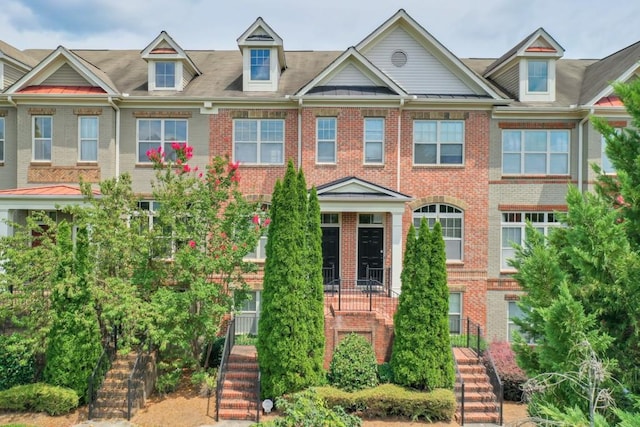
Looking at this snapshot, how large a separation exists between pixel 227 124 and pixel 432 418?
39.9 feet

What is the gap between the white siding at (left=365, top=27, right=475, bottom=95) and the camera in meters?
16.5

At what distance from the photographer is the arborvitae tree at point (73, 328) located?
36.8 ft

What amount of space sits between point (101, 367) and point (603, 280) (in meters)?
12.2

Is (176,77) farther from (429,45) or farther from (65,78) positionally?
(429,45)

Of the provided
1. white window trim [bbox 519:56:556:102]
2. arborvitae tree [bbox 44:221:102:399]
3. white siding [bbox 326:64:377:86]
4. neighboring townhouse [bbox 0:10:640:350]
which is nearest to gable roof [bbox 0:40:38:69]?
neighboring townhouse [bbox 0:10:640:350]

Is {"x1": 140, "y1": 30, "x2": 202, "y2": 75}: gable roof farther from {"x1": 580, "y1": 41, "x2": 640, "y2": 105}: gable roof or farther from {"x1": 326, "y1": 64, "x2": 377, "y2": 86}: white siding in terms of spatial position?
{"x1": 580, "y1": 41, "x2": 640, "y2": 105}: gable roof

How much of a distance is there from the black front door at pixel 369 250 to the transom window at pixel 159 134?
7901 millimetres

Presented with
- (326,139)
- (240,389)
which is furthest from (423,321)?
(326,139)

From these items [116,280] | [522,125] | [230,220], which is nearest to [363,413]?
[230,220]

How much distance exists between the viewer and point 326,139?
16250mm

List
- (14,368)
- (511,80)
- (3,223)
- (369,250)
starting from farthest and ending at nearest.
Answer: (511,80) → (369,250) → (3,223) → (14,368)

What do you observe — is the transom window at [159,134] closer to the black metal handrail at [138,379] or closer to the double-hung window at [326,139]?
the double-hung window at [326,139]

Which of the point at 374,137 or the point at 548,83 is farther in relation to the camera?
the point at 548,83

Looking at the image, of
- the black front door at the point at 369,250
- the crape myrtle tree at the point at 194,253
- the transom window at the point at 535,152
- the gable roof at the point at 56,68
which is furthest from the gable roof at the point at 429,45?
the gable roof at the point at 56,68
